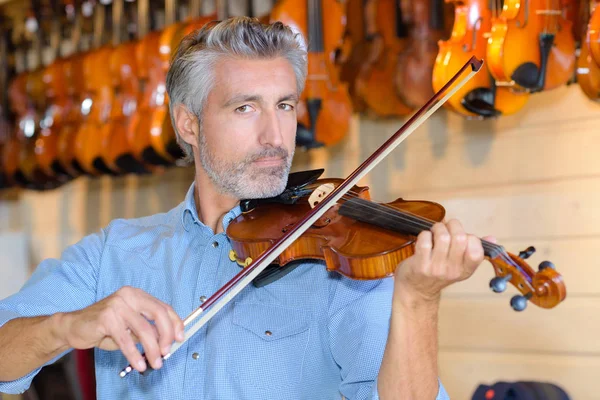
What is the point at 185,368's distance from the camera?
166 cm

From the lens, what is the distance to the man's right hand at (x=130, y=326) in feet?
4.09

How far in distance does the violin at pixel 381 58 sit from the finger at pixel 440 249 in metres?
1.33

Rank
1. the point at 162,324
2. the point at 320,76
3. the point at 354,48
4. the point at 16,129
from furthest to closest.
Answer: the point at 16,129 → the point at 354,48 → the point at 320,76 → the point at 162,324

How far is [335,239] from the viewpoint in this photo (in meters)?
1.58

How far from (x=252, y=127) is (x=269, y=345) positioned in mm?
435

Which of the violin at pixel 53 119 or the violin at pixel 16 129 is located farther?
the violin at pixel 16 129

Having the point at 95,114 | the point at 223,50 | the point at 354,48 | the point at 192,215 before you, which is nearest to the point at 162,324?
the point at 192,215

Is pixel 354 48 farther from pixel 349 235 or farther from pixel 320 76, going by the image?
pixel 349 235

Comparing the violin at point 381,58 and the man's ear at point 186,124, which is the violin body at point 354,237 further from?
the violin at point 381,58

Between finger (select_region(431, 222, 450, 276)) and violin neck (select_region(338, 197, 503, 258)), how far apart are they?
0.10 meters

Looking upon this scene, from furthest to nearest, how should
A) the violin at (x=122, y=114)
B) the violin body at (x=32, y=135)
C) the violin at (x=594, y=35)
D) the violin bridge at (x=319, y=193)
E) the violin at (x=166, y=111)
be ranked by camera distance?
the violin body at (x=32, y=135), the violin at (x=122, y=114), the violin at (x=166, y=111), the violin at (x=594, y=35), the violin bridge at (x=319, y=193)

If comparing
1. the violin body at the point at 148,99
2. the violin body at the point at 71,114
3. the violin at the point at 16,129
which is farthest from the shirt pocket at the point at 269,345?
the violin at the point at 16,129

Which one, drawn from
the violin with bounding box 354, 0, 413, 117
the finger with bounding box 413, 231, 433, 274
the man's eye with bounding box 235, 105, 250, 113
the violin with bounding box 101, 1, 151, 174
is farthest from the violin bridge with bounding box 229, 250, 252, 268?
the violin with bounding box 101, 1, 151, 174

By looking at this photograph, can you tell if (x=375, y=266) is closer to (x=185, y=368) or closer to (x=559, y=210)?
(x=185, y=368)
